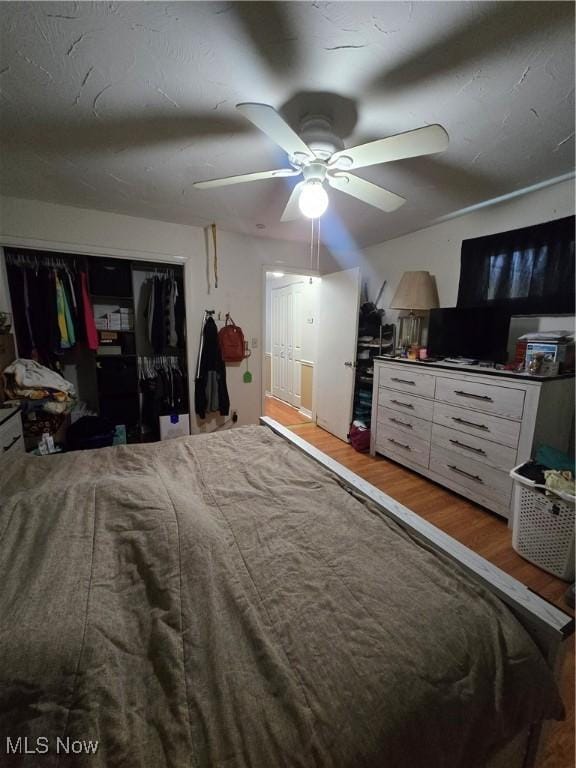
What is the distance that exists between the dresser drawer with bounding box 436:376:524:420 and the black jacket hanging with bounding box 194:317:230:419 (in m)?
2.08

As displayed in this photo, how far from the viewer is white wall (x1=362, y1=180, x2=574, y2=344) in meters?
2.13

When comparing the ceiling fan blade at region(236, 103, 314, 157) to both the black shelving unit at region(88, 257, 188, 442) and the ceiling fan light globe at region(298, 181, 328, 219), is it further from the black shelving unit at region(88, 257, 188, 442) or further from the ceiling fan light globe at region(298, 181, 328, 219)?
the black shelving unit at region(88, 257, 188, 442)

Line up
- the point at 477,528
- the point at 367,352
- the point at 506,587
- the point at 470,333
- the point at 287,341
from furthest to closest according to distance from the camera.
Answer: the point at 287,341
the point at 367,352
the point at 470,333
the point at 477,528
the point at 506,587

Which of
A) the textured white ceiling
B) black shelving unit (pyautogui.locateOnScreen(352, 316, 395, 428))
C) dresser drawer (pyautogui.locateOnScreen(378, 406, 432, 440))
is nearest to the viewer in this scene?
the textured white ceiling

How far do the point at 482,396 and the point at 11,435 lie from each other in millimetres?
3263

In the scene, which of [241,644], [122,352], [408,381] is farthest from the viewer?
[122,352]

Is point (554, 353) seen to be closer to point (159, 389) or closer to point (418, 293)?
point (418, 293)

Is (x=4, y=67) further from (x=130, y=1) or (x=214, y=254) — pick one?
(x=214, y=254)

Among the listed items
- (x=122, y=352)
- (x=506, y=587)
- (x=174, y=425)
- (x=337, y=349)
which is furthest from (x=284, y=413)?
(x=506, y=587)

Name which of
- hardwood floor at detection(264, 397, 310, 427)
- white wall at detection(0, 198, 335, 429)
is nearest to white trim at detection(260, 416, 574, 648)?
white wall at detection(0, 198, 335, 429)

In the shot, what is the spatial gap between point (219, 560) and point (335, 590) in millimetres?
327

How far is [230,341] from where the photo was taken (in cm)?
327

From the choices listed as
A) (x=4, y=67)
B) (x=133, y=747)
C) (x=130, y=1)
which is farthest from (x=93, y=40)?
(x=133, y=747)

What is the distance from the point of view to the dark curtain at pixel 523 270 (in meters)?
2.07
